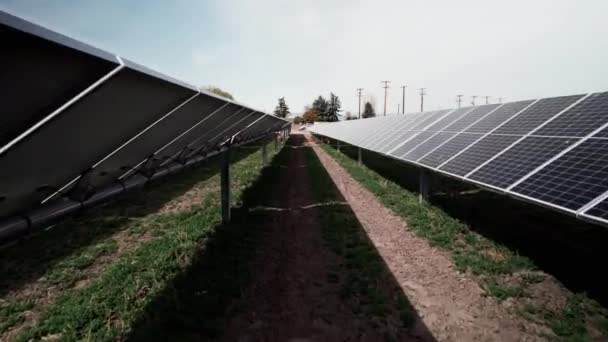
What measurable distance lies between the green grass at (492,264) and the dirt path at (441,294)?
267 mm

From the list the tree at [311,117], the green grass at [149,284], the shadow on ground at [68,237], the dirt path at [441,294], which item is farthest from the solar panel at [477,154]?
the tree at [311,117]

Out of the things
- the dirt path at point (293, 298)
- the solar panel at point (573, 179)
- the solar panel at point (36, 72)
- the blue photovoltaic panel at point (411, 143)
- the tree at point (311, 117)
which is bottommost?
the dirt path at point (293, 298)

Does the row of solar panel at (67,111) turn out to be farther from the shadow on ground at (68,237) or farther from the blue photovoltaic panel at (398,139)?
the blue photovoltaic panel at (398,139)

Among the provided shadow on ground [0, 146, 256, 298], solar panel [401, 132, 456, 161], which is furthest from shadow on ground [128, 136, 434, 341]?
solar panel [401, 132, 456, 161]

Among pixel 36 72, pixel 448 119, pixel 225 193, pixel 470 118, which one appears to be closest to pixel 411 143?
pixel 470 118

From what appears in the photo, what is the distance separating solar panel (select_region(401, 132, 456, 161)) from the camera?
11147 millimetres

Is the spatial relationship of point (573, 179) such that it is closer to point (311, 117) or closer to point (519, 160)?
point (519, 160)

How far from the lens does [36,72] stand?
2316 mm

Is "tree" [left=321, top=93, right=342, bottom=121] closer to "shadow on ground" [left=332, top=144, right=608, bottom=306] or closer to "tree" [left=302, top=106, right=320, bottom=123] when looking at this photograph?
"tree" [left=302, top=106, right=320, bottom=123]

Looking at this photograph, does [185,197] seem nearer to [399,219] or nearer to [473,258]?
[399,219]

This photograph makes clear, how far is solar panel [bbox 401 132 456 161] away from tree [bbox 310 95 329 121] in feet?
387

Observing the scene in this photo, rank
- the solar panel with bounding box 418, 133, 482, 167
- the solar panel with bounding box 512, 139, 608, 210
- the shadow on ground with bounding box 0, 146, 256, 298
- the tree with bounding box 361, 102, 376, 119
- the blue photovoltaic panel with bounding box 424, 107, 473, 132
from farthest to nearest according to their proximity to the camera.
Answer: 1. the tree with bounding box 361, 102, 376, 119
2. the blue photovoltaic panel with bounding box 424, 107, 473, 132
3. the solar panel with bounding box 418, 133, 482, 167
4. the shadow on ground with bounding box 0, 146, 256, 298
5. the solar panel with bounding box 512, 139, 608, 210

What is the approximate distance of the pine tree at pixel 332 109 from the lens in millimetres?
125875

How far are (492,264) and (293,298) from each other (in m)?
4.26
